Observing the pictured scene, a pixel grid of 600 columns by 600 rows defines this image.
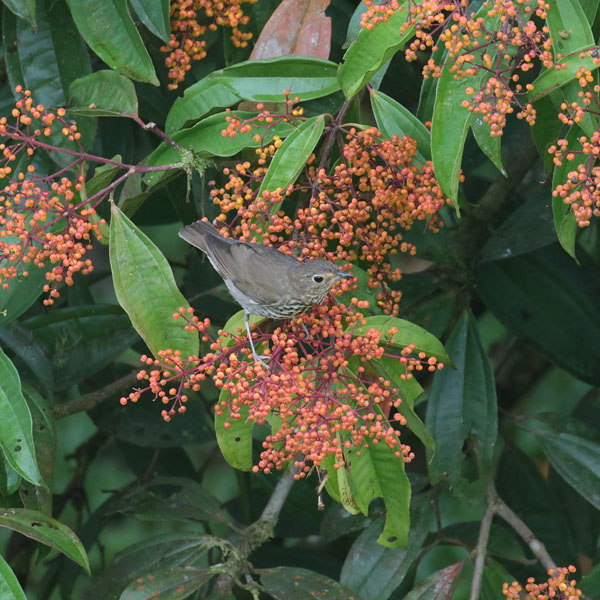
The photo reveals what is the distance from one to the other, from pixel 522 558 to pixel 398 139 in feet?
5.36

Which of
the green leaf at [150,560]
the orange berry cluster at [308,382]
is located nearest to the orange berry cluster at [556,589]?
the orange berry cluster at [308,382]

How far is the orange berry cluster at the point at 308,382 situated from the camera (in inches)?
85.4

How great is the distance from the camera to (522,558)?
10.5 feet

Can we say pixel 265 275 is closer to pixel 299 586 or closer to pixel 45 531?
pixel 45 531

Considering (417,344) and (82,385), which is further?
(82,385)

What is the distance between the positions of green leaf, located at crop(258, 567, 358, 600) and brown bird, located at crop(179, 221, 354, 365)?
3.13 ft

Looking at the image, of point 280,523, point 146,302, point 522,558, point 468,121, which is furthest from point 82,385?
point 468,121

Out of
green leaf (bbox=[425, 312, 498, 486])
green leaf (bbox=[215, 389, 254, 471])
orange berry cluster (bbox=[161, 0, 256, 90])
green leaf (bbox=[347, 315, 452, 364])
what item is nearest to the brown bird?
green leaf (bbox=[347, 315, 452, 364])

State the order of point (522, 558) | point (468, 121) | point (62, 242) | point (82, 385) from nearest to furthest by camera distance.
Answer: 1. point (468, 121)
2. point (62, 242)
3. point (522, 558)
4. point (82, 385)

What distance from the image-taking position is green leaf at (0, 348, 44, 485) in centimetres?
228

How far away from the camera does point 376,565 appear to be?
122 inches

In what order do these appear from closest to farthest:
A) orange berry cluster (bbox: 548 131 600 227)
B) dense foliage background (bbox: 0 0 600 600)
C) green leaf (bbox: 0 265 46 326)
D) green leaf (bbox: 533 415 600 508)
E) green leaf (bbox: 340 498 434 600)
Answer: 1. orange berry cluster (bbox: 548 131 600 227)
2. dense foliage background (bbox: 0 0 600 600)
3. green leaf (bbox: 0 265 46 326)
4. green leaf (bbox: 340 498 434 600)
5. green leaf (bbox: 533 415 600 508)

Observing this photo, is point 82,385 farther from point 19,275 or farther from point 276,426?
point 276,426

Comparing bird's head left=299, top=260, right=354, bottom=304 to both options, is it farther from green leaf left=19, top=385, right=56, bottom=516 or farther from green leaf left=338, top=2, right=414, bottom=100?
green leaf left=19, top=385, right=56, bottom=516
